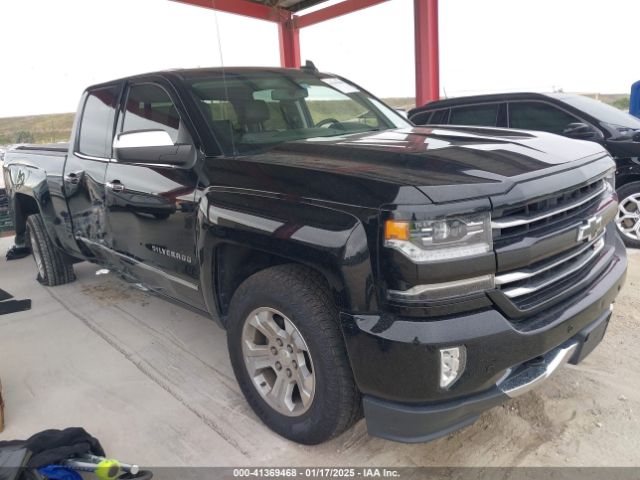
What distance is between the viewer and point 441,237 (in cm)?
182

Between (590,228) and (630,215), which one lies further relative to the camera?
(630,215)

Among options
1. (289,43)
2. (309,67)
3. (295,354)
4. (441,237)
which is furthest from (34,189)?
(289,43)

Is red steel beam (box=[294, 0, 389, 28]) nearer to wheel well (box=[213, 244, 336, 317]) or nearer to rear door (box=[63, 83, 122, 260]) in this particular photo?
rear door (box=[63, 83, 122, 260])

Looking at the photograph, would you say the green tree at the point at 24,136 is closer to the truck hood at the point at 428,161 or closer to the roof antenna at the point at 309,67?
the roof antenna at the point at 309,67

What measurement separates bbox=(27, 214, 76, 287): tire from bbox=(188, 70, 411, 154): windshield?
114 inches

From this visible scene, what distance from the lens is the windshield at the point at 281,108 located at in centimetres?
285

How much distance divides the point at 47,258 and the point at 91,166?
1.84 meters

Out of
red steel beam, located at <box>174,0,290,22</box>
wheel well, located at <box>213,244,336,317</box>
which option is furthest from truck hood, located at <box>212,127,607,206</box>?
Answer: red steel beam, located at <box>174,0,290,22</box>

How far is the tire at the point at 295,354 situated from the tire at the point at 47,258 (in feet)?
Result: 10.9

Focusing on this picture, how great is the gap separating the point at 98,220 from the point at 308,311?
2.27m

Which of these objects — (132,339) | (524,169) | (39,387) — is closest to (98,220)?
(132,339)

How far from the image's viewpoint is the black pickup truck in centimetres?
183

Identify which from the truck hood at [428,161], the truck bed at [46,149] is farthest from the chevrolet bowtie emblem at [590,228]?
the truck bed at [46,149]

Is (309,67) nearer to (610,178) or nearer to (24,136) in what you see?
(610,178)
